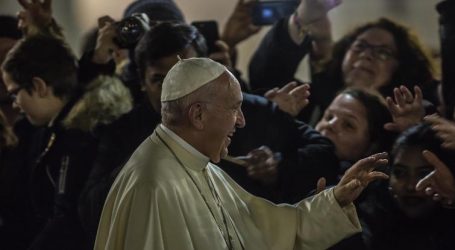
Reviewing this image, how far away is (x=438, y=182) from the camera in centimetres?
373

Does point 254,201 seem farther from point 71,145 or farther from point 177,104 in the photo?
point 71,145

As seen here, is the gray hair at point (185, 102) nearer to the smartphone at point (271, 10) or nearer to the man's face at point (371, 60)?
the man's face at point (371, 60)

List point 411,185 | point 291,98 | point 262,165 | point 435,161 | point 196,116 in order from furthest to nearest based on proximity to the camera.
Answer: point 291,98, point 262,165, point 411,185, point 435,161, point 196,116

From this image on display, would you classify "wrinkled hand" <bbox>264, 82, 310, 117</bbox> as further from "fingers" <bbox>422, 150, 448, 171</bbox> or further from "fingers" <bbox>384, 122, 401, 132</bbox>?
"fingers" <bbox>422, 150, 448, 171</bbox>

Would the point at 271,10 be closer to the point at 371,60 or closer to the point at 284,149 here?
the point at 371,60

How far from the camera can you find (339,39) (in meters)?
4.69

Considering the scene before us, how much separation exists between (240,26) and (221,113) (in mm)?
1751

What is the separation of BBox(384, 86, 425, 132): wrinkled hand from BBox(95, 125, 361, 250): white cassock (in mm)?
774

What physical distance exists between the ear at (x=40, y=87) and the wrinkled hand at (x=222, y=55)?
2.35 ft

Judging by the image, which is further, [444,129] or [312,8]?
[312,8]

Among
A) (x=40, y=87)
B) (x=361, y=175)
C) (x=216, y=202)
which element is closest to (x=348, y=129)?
(x=361, y=175)

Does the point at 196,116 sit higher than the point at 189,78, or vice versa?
the point at 189,78

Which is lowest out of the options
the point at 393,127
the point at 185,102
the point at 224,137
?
the point at 393,127

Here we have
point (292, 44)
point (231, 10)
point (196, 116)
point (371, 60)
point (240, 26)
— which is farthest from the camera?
point (231, 10)
